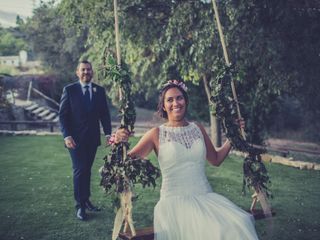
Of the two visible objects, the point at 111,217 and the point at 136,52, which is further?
the point at 136,52

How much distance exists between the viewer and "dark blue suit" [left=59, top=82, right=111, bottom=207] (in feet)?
17.5

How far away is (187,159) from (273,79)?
4932 millimetres

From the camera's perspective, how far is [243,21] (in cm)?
784

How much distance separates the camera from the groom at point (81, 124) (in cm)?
534

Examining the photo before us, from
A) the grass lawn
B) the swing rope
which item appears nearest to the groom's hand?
the grass lawn

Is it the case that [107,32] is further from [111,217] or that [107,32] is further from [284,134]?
[284,134]

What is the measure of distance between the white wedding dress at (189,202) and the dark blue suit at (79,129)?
6.01 ft

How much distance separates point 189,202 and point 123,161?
704mm

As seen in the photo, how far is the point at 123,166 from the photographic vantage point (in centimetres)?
356

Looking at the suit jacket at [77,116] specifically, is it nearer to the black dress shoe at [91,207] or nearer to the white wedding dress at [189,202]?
the black dress shoe at [91,207]

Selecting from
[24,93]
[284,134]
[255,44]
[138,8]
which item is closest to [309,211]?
[255,44]

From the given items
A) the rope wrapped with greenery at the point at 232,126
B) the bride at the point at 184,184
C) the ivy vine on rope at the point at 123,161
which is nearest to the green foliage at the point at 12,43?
the rope wrapped with greenery at the point at 232,126

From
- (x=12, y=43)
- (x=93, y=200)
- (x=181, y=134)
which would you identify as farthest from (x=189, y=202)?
(x=12, y=43)

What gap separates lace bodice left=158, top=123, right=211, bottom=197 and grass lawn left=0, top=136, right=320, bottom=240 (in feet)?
3.51
